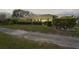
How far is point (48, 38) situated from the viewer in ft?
4.18

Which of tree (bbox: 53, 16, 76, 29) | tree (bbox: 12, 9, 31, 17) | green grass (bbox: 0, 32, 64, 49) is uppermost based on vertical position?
tree (bbox: 12, 9, 31, 17)

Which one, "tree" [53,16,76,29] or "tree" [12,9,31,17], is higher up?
"tree" [12,9,31,17]

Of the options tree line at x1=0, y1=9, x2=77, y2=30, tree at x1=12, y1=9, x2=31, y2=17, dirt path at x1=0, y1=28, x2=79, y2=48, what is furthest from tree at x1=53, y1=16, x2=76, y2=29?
tree at x1=12, y1=9, x2=31, y2=17

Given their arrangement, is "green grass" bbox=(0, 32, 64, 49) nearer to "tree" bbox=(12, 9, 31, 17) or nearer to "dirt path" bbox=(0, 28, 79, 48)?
"dirt path" bbox=(0, 28, 79, 48)

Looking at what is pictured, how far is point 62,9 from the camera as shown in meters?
1.29

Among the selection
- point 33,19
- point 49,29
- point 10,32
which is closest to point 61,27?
point 49,29

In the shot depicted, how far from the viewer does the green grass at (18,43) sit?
50.0 inches

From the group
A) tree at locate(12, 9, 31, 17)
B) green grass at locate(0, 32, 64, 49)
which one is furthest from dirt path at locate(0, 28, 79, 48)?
tree at locate(12, 9, 31, 17)

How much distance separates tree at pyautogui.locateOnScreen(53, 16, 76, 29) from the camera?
128 cm

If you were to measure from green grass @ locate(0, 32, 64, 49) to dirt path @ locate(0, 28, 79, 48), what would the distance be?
0.12 ft

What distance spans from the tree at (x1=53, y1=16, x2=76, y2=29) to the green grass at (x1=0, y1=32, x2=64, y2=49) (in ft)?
0.64

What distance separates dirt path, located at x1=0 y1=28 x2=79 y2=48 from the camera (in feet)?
4.17

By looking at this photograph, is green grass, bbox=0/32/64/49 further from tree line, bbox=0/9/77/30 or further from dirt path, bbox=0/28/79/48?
tree line, bbox=0/9/77/30

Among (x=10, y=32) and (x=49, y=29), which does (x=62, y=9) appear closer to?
(x=49, y=29)
